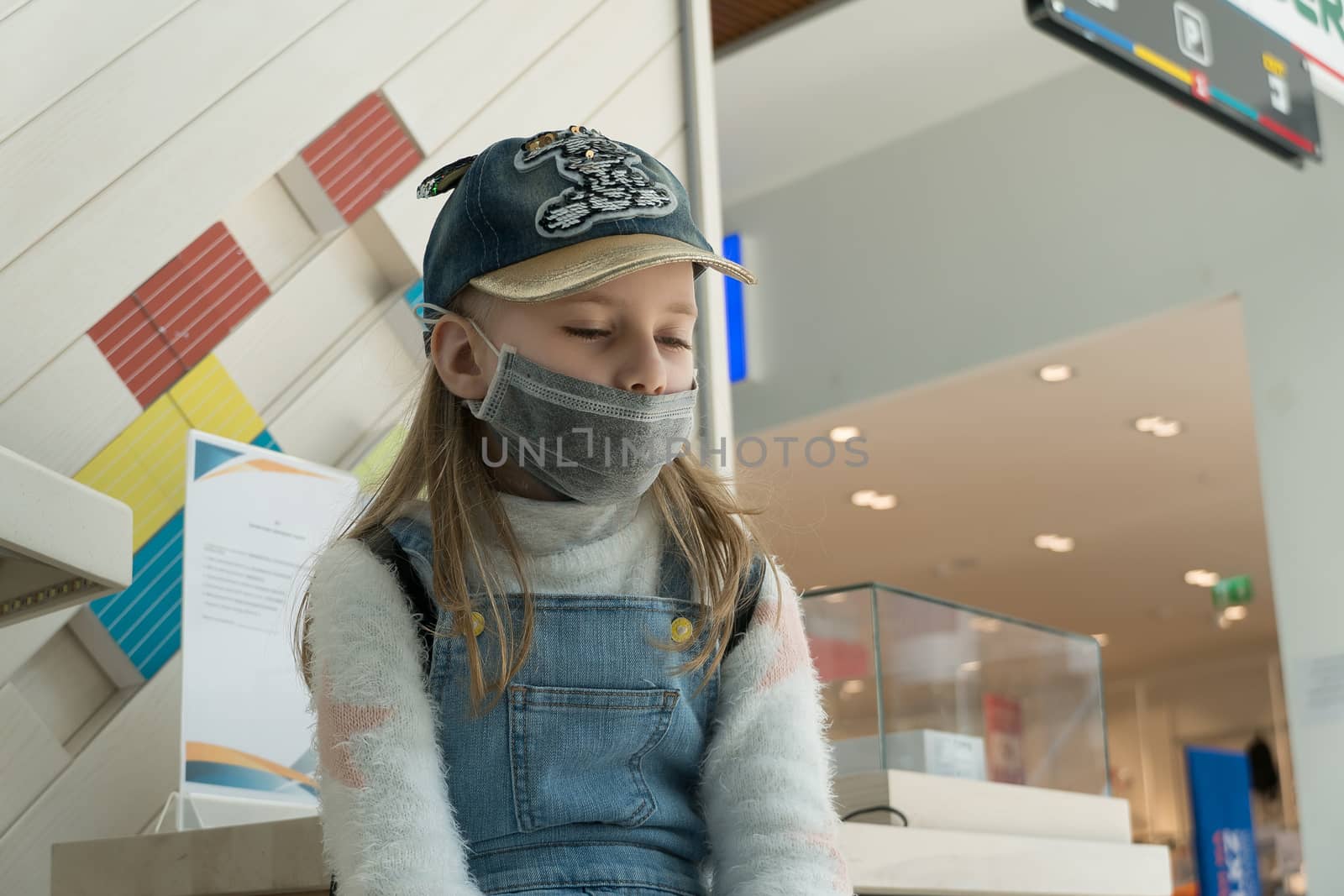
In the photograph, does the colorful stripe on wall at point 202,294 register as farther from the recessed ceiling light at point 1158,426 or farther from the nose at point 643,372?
the recessed ceiling light at point 1158,426

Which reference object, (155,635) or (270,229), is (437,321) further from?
(270,229)

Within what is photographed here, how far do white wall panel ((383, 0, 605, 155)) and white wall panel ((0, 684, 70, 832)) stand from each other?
1.04 meters

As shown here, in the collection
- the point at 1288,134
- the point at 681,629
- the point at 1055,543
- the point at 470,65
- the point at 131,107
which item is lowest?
the point at 681,629

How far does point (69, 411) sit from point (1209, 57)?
1.77 metres

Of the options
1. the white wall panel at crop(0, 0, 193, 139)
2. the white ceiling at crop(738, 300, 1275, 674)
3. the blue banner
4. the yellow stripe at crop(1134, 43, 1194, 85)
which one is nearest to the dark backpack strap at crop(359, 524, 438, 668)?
the white wall panel at crop(0, 0, 193, 139)

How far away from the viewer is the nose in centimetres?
100

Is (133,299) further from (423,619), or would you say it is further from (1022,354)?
(1022,354)

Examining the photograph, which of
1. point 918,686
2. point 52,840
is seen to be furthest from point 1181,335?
point 52,840

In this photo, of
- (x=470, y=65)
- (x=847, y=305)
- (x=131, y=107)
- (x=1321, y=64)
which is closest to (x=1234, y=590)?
(x=847, y=305)

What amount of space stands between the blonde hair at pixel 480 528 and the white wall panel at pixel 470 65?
4.15 feet

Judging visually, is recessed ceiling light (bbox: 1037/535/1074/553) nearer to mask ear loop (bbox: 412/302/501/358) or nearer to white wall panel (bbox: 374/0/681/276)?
white wall panel (bbox: 374/0/681/276)

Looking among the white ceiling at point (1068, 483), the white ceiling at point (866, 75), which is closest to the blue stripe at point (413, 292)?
the white ceiling at point (1068, 483)

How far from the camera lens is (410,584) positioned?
1.03m

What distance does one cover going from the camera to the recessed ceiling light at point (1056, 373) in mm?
5688
